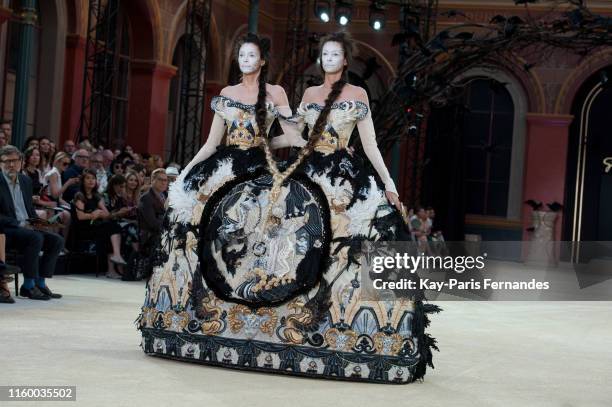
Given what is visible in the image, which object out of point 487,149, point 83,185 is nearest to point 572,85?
point 487,149

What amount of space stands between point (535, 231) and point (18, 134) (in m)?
11.1

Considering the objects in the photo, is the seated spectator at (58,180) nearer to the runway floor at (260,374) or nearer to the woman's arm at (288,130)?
the runway floor at (260,374)

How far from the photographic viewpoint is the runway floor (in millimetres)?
4512

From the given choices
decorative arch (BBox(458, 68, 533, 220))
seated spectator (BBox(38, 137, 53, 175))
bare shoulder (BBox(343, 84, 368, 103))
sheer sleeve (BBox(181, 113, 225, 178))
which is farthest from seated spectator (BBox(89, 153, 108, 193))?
decorative arch (BBox(458, 68, 533, 220))

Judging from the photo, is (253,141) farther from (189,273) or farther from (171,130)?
(171,130)

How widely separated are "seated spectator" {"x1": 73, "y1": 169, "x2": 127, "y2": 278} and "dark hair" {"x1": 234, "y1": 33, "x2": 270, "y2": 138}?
16.0 ft

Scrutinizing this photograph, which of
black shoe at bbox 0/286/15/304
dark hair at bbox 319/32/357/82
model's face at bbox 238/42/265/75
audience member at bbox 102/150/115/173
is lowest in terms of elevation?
black shoe at bbox 0/286/15/304

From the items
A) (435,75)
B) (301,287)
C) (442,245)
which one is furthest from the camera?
(442,245)

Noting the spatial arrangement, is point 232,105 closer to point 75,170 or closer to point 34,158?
point 34,158

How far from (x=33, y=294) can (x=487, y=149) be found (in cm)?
1432

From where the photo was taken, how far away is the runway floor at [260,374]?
4.51 meters

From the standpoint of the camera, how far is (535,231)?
66.2ft

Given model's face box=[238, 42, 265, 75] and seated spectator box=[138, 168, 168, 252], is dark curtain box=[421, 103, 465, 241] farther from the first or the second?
model's face box=[238, 42, 265, 75]

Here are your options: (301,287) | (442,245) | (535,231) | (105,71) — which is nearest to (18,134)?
(105,71)
